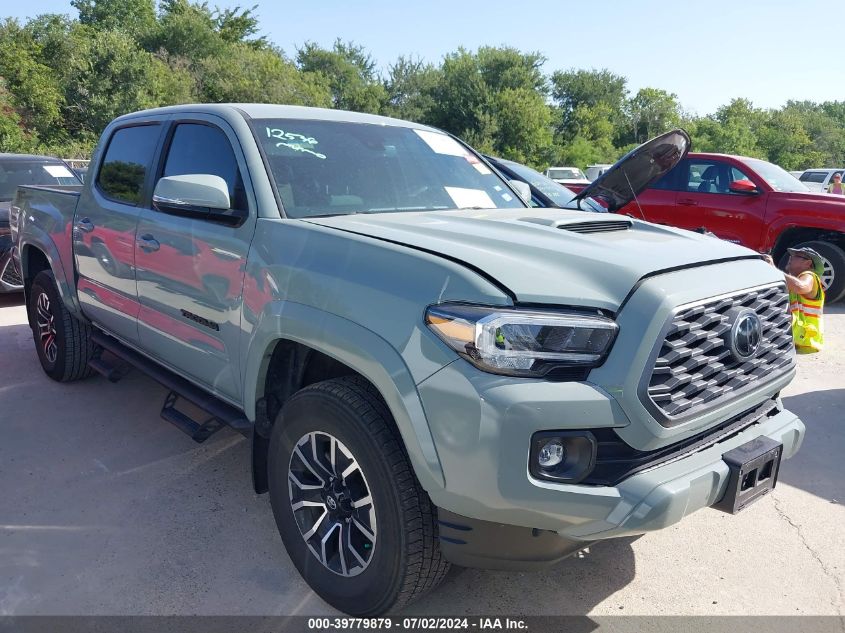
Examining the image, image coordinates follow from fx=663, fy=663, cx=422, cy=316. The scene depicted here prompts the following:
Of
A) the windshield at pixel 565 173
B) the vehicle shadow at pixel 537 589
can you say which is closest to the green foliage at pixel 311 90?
the windshield at pixel 565 173

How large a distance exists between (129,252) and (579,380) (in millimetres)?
2731

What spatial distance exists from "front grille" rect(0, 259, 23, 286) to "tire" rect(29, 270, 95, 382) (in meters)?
2.68

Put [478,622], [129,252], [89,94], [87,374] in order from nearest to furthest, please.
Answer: [478,622]
[129,252]
[87,374]
[89,94]

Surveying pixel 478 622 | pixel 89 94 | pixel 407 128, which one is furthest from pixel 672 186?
pixel 89 94

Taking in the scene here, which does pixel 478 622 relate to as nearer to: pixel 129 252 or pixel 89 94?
pixel 129 252

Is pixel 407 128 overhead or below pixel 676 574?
overhead

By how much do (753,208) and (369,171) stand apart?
7.03 meters

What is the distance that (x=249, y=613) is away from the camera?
253 centimetres

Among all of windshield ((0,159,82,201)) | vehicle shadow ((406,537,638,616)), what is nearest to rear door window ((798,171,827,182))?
windshield ((0,159,82,201))

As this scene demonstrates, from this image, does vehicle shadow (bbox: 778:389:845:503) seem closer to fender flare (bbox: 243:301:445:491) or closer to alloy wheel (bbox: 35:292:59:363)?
fender flare (bbox: 243:301:445:491)

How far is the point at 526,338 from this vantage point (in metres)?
1.94

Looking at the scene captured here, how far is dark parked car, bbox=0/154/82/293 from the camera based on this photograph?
24.5 feet

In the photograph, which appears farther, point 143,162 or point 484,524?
point 143,162

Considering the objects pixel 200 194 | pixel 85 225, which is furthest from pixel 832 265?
pixel 85 225
